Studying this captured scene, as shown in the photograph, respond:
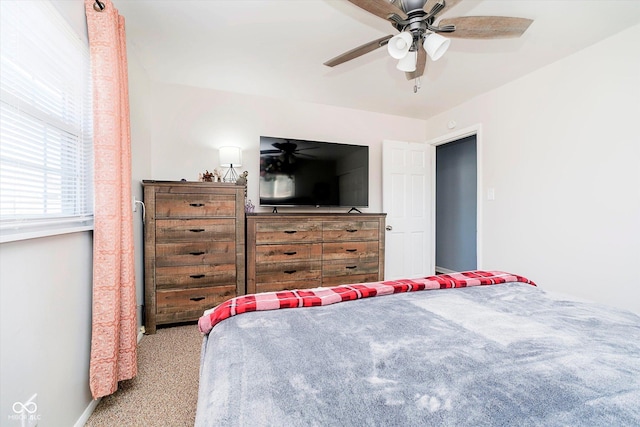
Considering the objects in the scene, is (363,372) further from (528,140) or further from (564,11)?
(528,140)

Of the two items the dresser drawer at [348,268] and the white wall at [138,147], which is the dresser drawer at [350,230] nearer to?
the dresser drawer at [348,268]

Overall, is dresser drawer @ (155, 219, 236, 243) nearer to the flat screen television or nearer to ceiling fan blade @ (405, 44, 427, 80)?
the flat screen television

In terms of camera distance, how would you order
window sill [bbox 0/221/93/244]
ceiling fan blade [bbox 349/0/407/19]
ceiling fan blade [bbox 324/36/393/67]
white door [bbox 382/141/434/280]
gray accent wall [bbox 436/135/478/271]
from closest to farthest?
window sill [bbox 0/221/93/244], ceiling fan blade [bbox 349/0/407/19], ceiling fan blade [bbox 324/36/393/67], white door [bbox 382/141/434/280], gray accent wall [bbox 436/135/478/271]

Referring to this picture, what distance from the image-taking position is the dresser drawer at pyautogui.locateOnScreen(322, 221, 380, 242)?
3.00 m

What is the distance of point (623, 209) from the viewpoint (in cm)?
207

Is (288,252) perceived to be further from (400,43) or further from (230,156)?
(400,43)

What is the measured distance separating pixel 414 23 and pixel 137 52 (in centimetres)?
233

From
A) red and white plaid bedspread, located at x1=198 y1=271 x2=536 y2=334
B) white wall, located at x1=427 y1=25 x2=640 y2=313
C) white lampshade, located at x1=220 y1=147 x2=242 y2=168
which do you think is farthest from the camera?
white lampshade, located at x1=220 y1=147 x2=242 y2=168

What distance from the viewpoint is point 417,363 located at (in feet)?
2.53

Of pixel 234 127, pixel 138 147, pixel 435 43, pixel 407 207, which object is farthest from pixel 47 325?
pixel 407 207

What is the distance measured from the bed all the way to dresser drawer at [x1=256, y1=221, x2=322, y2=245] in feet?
4.94

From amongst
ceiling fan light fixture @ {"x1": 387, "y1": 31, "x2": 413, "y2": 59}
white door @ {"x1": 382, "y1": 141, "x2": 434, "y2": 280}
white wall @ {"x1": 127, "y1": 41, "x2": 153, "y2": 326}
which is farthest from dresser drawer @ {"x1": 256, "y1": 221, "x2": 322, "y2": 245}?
ceiling fan light fixture @ {"x1": 387, "y1": 31, "x2": 413, "y2": 59}

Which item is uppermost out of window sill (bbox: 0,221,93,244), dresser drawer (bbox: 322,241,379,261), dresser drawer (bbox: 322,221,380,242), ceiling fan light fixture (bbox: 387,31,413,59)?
ceiling fan light fixture (bbox: 387,31,413,59)

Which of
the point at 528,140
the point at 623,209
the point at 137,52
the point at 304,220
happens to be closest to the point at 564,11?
the point at 528,140
